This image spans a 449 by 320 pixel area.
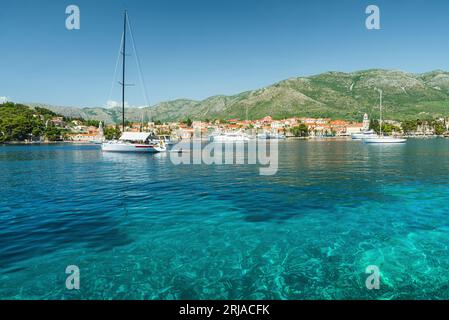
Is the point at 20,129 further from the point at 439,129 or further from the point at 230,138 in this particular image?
the point at 439,129

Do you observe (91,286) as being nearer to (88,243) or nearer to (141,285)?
(141,285)

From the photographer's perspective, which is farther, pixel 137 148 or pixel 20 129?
pixel 20 129

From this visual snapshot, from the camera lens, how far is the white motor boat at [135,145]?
57812 millimetres

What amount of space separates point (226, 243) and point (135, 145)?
51281 millimetres

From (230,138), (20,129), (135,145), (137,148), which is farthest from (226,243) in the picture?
(20,129)

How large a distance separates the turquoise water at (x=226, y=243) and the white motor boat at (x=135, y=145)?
1512 inches

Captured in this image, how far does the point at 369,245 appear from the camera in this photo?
33.2 ft

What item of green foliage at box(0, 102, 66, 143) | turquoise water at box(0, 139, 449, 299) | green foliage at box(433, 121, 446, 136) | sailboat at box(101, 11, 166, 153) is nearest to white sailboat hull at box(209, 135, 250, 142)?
sailboat at box(101, 11, 166, 153)

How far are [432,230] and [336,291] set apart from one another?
749 centimetres

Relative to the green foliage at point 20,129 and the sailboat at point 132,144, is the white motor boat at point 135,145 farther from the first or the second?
the green foliage at point 20,129

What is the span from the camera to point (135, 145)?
5775cm

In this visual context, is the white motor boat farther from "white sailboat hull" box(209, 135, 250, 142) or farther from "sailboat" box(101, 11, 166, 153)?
"white sailboat hull" box(209, 135, 250, 142)
